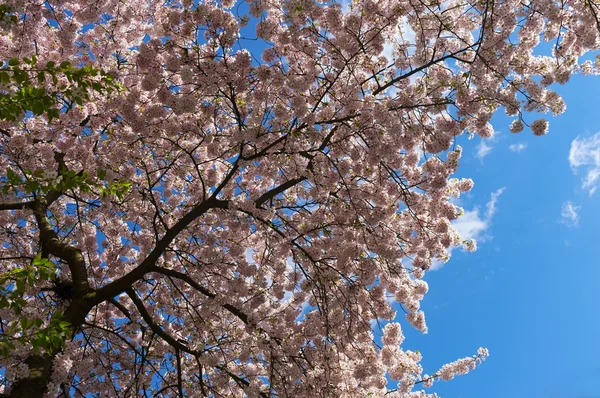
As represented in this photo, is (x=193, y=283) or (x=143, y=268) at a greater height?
(x=143, y=268)

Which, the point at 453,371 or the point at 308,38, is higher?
the point at 308,38

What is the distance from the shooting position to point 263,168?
848 cm

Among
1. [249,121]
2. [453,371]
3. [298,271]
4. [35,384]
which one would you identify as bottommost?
[35,384]

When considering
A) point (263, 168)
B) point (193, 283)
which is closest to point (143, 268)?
point (193, 283)

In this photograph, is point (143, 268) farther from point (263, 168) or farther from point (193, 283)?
point (263, 168)

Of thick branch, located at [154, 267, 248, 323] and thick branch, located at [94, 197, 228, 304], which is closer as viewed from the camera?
thick branch, located at [94, 197, 228, 304]

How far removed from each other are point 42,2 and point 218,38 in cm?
294

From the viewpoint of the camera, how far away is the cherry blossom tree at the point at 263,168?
22.2ft

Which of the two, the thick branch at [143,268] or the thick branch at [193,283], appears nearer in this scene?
the thick branch at [143,268]

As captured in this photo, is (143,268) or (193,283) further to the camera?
(193,283)

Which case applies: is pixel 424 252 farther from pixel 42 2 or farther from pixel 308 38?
pixel 42 2

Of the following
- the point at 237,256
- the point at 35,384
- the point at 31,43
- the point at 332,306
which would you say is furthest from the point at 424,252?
the point at 31,43

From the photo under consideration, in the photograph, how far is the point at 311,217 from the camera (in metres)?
8.41

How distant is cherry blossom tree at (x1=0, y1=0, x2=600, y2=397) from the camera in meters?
6.76
